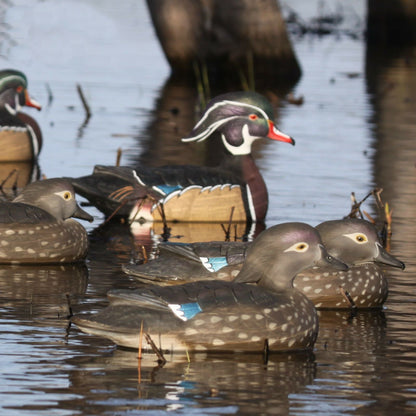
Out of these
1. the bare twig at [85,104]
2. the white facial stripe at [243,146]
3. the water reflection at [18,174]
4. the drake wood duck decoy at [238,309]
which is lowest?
the drake wood duck decoy at [238,309]

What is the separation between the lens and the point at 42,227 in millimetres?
10508

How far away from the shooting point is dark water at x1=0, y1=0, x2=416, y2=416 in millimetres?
7102

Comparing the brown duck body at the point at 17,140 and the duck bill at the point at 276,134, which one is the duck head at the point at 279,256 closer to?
the duck bill at the point at 276,134

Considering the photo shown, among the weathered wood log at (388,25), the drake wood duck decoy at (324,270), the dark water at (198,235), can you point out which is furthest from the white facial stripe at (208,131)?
the weathered wood log at (388,25)

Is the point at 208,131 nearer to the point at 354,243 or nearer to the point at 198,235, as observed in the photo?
the point at 198,235

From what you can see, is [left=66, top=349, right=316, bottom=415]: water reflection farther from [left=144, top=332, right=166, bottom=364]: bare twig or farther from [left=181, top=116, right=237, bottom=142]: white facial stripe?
[left=181, top=116, right=237, bottom=142]: white facial stripe

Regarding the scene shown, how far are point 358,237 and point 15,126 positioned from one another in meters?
7.97

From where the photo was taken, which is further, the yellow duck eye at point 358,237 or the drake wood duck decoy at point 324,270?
the yellow duck eye at point 358,237

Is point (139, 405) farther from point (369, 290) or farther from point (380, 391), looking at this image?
point (369, 290)

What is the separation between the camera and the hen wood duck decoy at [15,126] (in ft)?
53.4

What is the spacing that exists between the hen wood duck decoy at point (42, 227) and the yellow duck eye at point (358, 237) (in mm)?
2445

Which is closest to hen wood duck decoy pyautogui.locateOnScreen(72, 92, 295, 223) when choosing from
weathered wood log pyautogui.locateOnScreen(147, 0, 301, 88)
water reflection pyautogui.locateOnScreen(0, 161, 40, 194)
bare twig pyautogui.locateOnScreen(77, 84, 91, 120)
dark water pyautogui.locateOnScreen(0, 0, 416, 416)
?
dark water pyautogui.locateOnScreen(0, 0, 416, 416)

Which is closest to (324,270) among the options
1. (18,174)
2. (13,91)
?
(18,174)

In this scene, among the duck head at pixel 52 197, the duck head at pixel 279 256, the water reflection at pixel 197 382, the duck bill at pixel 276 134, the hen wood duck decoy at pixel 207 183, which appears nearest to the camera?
the water reflection at pixel 197 382
